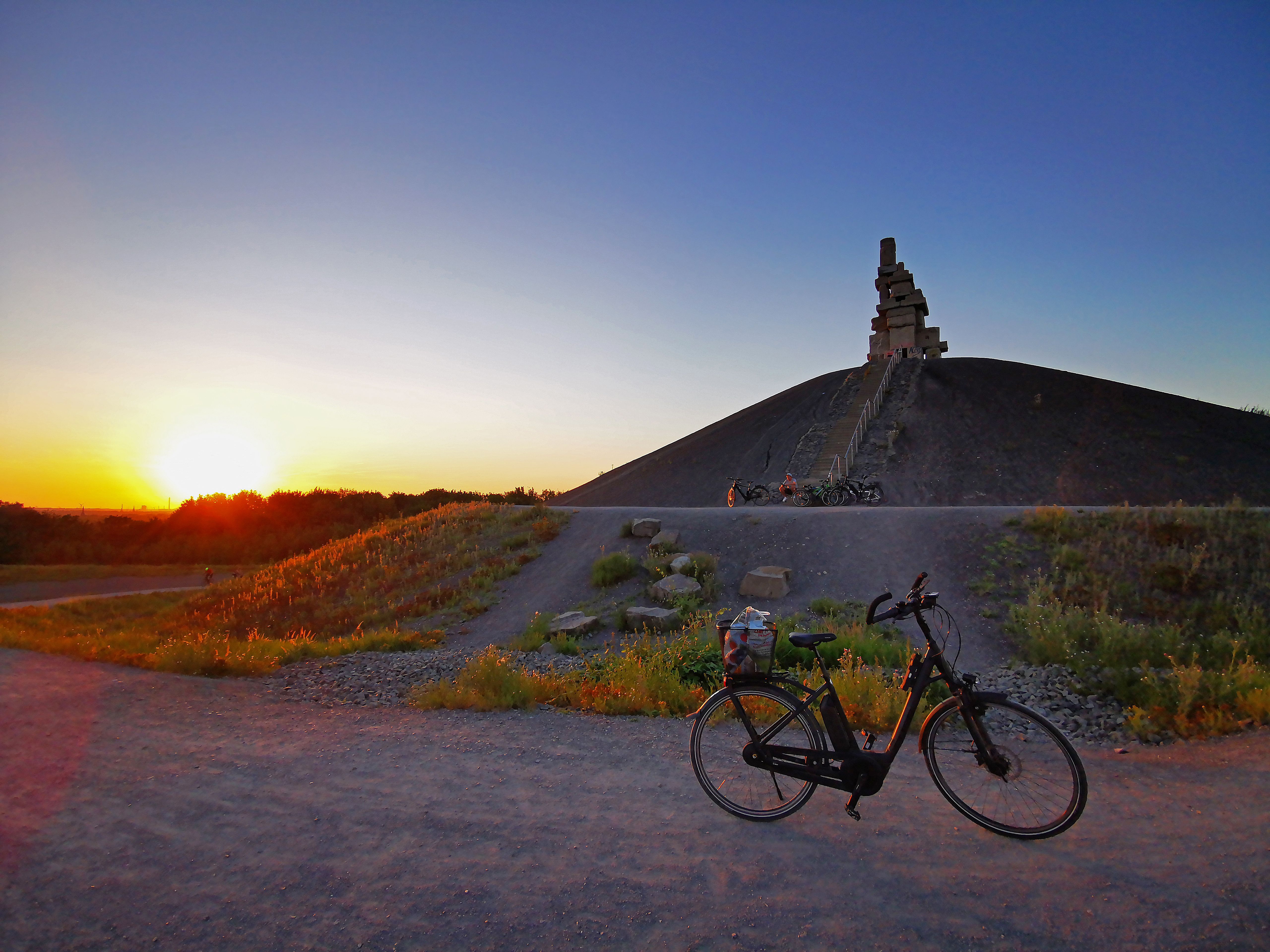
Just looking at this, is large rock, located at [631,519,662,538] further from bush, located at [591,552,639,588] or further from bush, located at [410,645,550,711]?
bush, located at [410,645,550,711]

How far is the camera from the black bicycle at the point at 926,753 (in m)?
4.04

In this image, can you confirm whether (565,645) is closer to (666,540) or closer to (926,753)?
(666,540)

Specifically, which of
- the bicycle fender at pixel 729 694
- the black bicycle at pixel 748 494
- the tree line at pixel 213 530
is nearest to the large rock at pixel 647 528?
the black bicycle at pixel 748 494

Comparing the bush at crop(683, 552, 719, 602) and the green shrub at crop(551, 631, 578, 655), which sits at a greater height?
the bush at crop(683, 552, 719, 602)

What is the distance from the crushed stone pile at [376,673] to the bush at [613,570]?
453 centimetres

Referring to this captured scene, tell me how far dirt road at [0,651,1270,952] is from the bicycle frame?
329 mm

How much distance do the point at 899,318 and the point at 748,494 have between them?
98.6ft

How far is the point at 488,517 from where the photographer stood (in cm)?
2353

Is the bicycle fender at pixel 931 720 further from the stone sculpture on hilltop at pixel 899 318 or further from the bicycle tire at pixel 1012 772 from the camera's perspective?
the stone sculpture on hilltop at pixel 899 318

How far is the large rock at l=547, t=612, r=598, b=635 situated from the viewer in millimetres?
13031

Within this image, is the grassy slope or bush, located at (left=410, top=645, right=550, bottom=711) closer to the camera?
bush, located at (left=410, top=645, right=550, bottom=711)

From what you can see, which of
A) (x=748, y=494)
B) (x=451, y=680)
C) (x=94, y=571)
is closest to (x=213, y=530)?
(x=94, y=571)

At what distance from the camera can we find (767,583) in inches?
556

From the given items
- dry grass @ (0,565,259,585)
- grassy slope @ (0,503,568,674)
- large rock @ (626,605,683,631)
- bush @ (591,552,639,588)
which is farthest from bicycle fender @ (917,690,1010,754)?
dry grass @ (0,565,259,585)
